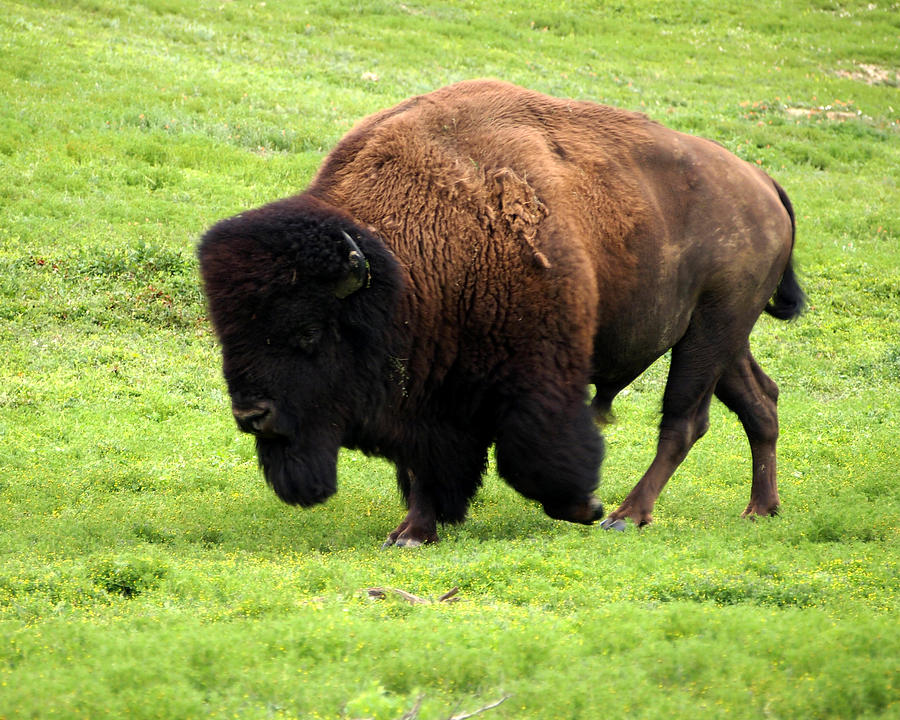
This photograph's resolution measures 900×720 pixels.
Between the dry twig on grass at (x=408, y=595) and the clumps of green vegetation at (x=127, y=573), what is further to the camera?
the clumps of green vegetation at (x=127, y=573)

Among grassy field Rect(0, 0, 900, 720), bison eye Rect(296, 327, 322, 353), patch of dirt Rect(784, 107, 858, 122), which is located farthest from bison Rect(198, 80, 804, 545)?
patch of dirt Rect(784, 107, 858, 122)

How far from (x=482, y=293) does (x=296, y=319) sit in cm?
124

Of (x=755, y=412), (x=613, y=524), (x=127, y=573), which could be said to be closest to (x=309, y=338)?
(x=127, y=573)

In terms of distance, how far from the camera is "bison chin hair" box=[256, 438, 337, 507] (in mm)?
6867

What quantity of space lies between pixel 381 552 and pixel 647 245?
9.20 ft

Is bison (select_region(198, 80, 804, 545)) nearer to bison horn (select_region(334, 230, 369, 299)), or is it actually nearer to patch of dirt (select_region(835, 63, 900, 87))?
bison horn (select_region(334, 230, 369, 299))

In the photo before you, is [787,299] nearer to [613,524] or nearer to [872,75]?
[613,524]

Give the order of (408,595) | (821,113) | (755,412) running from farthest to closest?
(821,113), (755,412), (408,595)

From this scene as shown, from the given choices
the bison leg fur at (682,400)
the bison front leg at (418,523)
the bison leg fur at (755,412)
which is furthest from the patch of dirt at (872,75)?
the bison front leg at (418,523)

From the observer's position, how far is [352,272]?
650 centimetres

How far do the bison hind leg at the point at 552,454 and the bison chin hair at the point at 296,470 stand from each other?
116cm

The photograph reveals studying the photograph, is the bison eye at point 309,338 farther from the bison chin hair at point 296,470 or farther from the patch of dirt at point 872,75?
the patch of dirt at point 872,75

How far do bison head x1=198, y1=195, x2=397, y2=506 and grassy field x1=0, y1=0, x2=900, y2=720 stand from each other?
0.79m

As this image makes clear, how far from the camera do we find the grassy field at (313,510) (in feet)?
14.8
